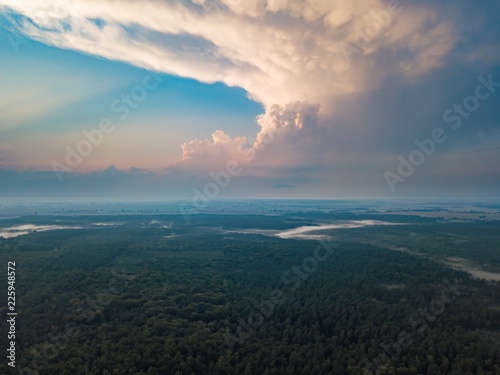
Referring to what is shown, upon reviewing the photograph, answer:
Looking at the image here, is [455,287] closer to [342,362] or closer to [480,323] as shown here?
[480,323]

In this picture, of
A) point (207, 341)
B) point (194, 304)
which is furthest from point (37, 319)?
point (207, 341)

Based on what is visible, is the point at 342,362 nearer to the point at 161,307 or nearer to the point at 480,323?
the point at 480,323

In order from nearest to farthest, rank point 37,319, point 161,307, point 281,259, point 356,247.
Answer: point 37,319
point 161,307
point 281,259
point 356,247

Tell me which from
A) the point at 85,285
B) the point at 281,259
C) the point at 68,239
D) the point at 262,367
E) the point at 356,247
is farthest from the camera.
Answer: the point at 68,239

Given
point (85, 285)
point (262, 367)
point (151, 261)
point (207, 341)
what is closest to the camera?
point (262, 367)

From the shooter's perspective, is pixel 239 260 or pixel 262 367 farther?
pixel 239 260

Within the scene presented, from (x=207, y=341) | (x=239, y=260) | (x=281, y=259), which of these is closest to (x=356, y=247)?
(x=281, y=259)
